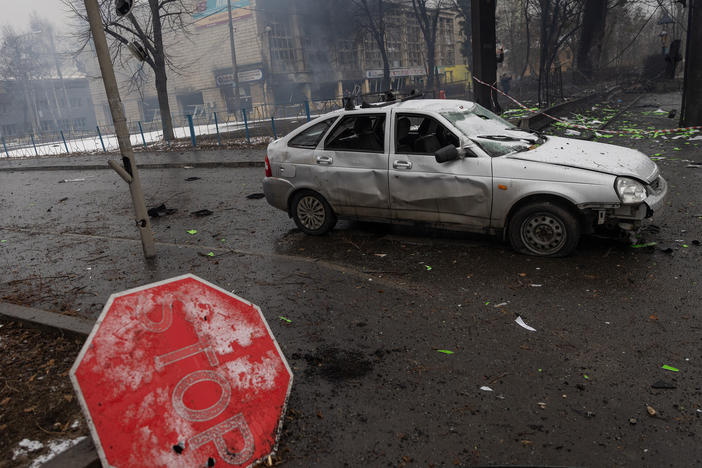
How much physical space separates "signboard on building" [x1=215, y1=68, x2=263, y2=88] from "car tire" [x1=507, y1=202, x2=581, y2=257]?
55.8 meters

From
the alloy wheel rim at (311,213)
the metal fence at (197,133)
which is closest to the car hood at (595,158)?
the alloy wheel rim at (311,213)

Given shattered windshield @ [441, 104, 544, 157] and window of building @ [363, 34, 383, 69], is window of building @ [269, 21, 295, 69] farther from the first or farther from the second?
shattered windshield @ [441, 104, 544, 157]

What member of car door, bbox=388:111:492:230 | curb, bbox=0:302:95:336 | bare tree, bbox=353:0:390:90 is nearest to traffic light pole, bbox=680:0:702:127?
car door, bbox=388:111:492:230

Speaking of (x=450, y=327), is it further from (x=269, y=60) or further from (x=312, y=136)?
(x=269, y=60)

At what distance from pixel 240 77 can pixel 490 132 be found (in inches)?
2258

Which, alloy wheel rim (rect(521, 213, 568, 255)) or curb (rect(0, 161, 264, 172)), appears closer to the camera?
alloy wheel rim (rect(521, 213, 568, 255))

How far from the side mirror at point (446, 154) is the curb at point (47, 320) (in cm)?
383

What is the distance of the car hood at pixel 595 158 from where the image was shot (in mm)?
5152

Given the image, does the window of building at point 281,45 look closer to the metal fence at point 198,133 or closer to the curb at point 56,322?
the metal fence at point 198,133

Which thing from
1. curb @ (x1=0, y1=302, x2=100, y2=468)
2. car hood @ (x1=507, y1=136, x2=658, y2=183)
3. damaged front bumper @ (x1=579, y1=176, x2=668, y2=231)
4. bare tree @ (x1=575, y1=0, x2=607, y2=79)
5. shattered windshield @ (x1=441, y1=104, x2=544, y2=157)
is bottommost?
curb @ (x1=0, y1=302, x2=100, y2=468)

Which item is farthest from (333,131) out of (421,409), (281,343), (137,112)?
(137,112)

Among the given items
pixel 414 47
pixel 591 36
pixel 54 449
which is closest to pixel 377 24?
pixel 591 36

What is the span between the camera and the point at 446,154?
5520 mm

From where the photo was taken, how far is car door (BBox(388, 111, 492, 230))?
5.54 m
